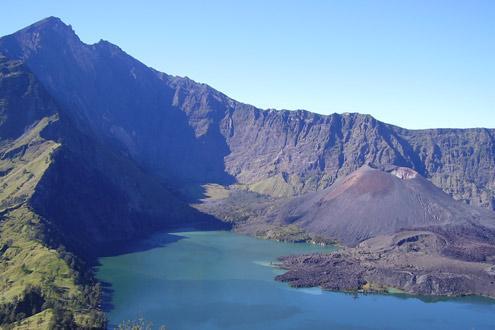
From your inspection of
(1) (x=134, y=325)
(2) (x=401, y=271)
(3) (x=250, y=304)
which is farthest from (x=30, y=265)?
(2) (x=401, y=271)

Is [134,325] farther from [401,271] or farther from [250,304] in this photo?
[401,271]

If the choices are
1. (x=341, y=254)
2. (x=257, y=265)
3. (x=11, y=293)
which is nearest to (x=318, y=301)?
(x=257, y=265)

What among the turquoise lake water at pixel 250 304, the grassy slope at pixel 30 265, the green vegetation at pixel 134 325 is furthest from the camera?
the turquoise lake water at pixel 250 304

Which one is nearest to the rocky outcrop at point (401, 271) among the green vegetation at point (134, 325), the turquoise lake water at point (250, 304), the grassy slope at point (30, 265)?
the turquoise lake water at point (250, 304)

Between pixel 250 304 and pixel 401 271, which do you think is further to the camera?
pixel 401 271

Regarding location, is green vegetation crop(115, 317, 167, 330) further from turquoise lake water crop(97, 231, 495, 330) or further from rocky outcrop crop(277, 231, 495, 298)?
rocky outcrop crop(277, 231, 495, 298)

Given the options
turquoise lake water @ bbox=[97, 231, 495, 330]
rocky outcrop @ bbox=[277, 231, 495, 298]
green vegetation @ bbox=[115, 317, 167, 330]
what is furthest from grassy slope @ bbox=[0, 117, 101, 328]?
rocky outcrop @ bbox=[277, 231, 495, 298]

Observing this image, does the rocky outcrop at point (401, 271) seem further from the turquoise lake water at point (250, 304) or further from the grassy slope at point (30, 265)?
the grassy slope at point (30, 265)

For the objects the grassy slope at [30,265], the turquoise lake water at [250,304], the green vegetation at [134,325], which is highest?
the grassy slope at [30,265]

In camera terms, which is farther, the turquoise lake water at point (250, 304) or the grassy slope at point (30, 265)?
the turquoise lake water at point (250, 304)
